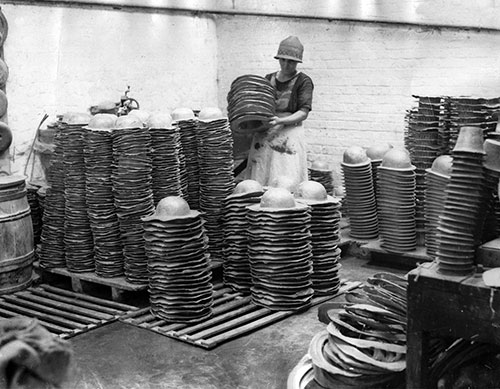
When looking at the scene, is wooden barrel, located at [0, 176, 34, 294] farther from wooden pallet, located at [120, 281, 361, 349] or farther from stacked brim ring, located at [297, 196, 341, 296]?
stacked brim ring, located at [297, 196, 341, 296]

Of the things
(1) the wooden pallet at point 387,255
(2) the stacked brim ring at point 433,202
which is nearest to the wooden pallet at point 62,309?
(1) the wooden pallet at point 387,255

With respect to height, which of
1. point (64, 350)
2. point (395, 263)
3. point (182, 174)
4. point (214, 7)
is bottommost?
point (395, 263)

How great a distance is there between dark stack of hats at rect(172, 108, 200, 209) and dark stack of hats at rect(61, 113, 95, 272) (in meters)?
0.92

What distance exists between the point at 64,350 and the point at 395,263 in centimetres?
632

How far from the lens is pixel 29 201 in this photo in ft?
25.5

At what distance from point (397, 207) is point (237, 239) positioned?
189cm

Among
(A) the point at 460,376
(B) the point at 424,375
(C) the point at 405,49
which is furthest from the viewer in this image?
(C) the point at 405,49

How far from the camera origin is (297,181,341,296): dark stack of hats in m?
6.59

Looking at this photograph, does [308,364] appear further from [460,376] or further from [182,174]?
[182,174]

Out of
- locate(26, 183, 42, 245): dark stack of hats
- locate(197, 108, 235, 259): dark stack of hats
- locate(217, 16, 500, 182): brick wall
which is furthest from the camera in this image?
locate(217, 16, 500, 182): brick wall

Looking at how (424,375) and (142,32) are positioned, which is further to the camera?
(142,32)

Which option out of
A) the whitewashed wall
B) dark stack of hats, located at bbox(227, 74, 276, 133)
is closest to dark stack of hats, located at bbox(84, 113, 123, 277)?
dark stack of hats, located at bbox(227, 74, 276, 133)

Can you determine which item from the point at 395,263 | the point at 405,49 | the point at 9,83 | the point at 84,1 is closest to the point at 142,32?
the point at 84,1

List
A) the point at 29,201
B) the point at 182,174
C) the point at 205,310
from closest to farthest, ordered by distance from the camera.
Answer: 1. the point at 205,310
2. the point at 182,174
3. the point at 29,201
